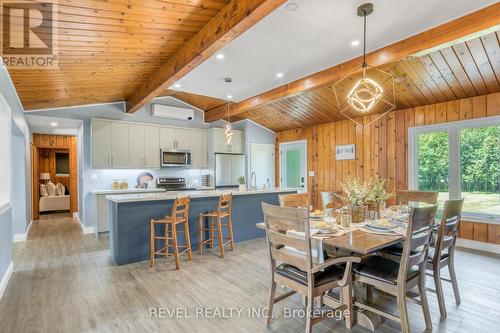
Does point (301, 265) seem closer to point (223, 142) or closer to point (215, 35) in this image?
point (215, 35)

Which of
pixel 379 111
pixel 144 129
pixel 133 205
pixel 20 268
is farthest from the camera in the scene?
pixel 144 129

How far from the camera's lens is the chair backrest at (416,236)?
6.31 feet

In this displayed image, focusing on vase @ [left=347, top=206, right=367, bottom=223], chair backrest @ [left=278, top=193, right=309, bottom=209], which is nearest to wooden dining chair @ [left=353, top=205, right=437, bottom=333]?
vase @ [left=347, top=206, right=367, bottom=223]

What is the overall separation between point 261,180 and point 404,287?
18.7 feet

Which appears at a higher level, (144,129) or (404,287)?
(144,129)

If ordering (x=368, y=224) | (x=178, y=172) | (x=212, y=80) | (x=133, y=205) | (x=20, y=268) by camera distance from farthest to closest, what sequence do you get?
(x=178, y=172) < (x=212, y=80) < (x=133, y=205) < (x=20, y=268) < (x=368, y=224)

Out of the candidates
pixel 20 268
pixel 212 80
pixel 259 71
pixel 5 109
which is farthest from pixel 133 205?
pixel 259 71

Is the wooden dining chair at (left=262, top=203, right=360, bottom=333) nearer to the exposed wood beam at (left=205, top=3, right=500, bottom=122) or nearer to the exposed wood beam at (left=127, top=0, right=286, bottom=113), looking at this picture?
the exposed wood beam at (left=127, top=0, right=286, bottom=113)

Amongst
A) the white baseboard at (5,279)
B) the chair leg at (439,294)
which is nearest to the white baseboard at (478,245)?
the chair leg at (439,294)

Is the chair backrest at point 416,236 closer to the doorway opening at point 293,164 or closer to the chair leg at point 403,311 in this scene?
the chair leg at point 403,311

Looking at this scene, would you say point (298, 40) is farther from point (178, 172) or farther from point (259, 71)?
point (178, 172)

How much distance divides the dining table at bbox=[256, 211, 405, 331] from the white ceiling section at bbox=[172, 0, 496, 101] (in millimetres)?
2029

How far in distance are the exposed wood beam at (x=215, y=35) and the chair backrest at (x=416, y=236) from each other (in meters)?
1.86

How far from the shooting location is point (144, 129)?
6.14m
